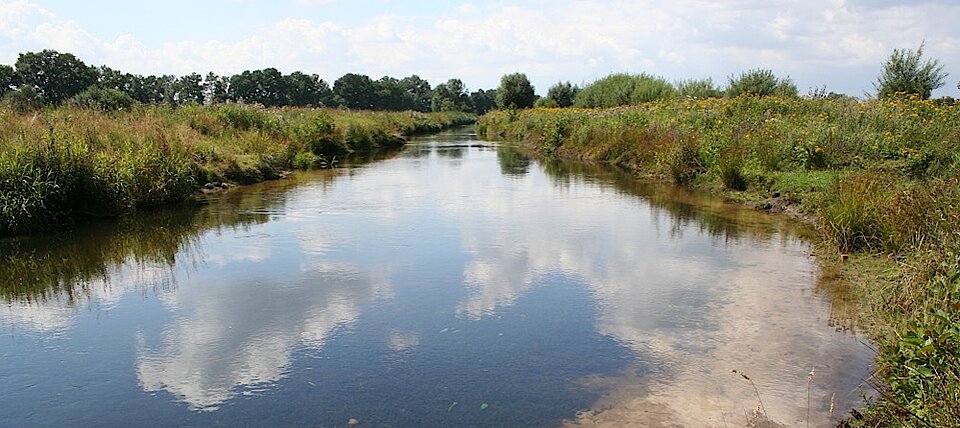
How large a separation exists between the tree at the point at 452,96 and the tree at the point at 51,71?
5616 centimetres

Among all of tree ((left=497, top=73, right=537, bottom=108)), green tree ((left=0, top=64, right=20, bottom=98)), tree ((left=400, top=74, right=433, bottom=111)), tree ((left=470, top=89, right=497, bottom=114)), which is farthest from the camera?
tree ((left=470, top=89, right=497, bottom=114))

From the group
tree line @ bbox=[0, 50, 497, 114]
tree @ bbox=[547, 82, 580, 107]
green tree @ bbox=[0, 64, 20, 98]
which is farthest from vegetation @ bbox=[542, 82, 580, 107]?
green tree @ bbox=[0, 64, 20, 98]

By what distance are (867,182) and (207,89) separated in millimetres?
29794

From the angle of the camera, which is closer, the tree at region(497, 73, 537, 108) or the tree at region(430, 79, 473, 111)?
the tree at region(497, 73, 537, 108)

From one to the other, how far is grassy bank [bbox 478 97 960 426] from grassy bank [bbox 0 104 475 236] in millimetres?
10091

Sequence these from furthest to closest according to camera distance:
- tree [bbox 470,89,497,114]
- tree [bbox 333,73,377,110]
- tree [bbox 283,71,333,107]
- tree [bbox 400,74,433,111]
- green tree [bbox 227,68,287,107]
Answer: tree [bbox 470,89,497,114] → tree [bbox 400,74,433,111] → tree [bbox 333,73,377,110] → tree [bbox 283,71,333,107] → green tree [bbox 227,68,287,107]

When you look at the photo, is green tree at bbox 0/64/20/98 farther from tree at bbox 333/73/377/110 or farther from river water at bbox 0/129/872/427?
tree at bbox 333/73/377/110

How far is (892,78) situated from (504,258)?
1866 cm

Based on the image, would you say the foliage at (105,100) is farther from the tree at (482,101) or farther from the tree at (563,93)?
the tree at (482,101)

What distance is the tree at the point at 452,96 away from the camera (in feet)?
316

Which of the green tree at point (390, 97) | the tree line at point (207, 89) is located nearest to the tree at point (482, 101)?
the tree line at point (207, 89)

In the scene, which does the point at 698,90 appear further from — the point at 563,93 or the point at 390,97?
the point at 390,97

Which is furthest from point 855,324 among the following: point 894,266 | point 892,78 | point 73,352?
point 892,78

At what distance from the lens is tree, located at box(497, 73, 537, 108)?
194 feet
